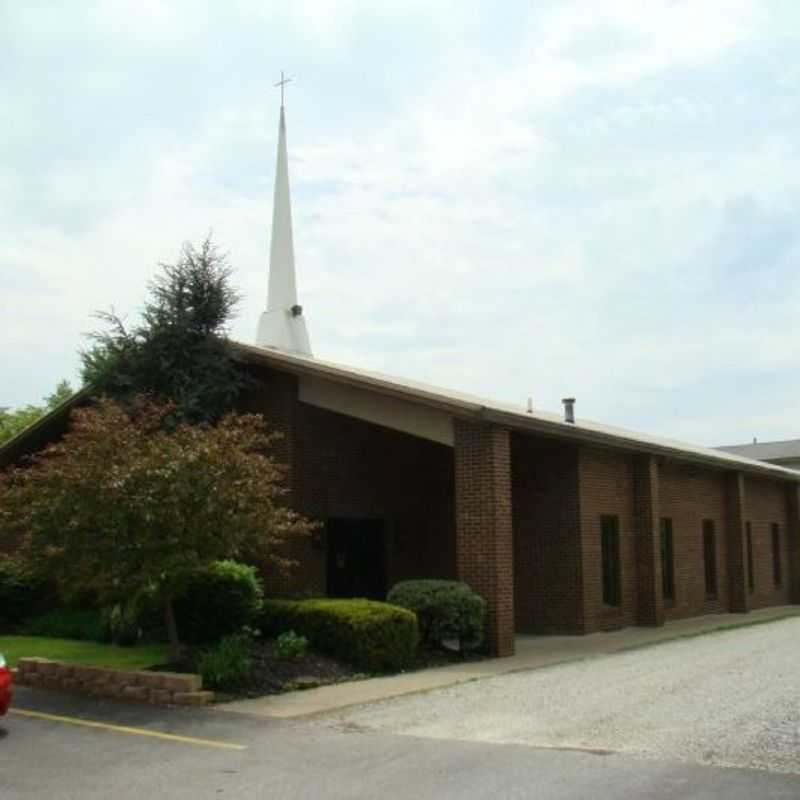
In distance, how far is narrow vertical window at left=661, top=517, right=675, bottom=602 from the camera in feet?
79.5

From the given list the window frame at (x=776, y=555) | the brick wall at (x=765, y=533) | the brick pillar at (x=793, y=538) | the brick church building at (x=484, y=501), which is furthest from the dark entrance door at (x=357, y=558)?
the brick pillar at (x=793, y=538)

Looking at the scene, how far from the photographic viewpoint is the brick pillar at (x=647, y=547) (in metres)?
22.3

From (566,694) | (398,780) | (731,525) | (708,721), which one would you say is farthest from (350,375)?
(731,525)

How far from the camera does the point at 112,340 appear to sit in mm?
19922

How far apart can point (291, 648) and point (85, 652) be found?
164 inches

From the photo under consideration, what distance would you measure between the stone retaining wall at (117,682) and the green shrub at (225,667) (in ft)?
0.56

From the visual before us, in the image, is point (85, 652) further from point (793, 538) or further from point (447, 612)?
point (793, 538)

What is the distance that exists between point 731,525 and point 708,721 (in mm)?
18505

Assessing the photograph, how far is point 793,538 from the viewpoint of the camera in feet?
109

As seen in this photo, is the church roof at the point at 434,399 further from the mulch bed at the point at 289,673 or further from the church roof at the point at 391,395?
the mulch bed at the point at 289,673

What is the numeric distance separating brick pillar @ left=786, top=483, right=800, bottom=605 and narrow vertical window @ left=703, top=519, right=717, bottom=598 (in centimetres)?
682

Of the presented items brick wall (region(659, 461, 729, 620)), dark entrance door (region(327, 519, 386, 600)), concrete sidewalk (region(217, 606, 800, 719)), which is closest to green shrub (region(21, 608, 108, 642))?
dark entrance door (region(327, 519, 386, 600))

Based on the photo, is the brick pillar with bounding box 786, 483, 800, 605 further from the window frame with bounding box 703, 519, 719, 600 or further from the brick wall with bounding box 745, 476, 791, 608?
the window frame with bounding box 703, 519, 719, 600

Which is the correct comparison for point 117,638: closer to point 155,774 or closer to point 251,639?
point 251,639
